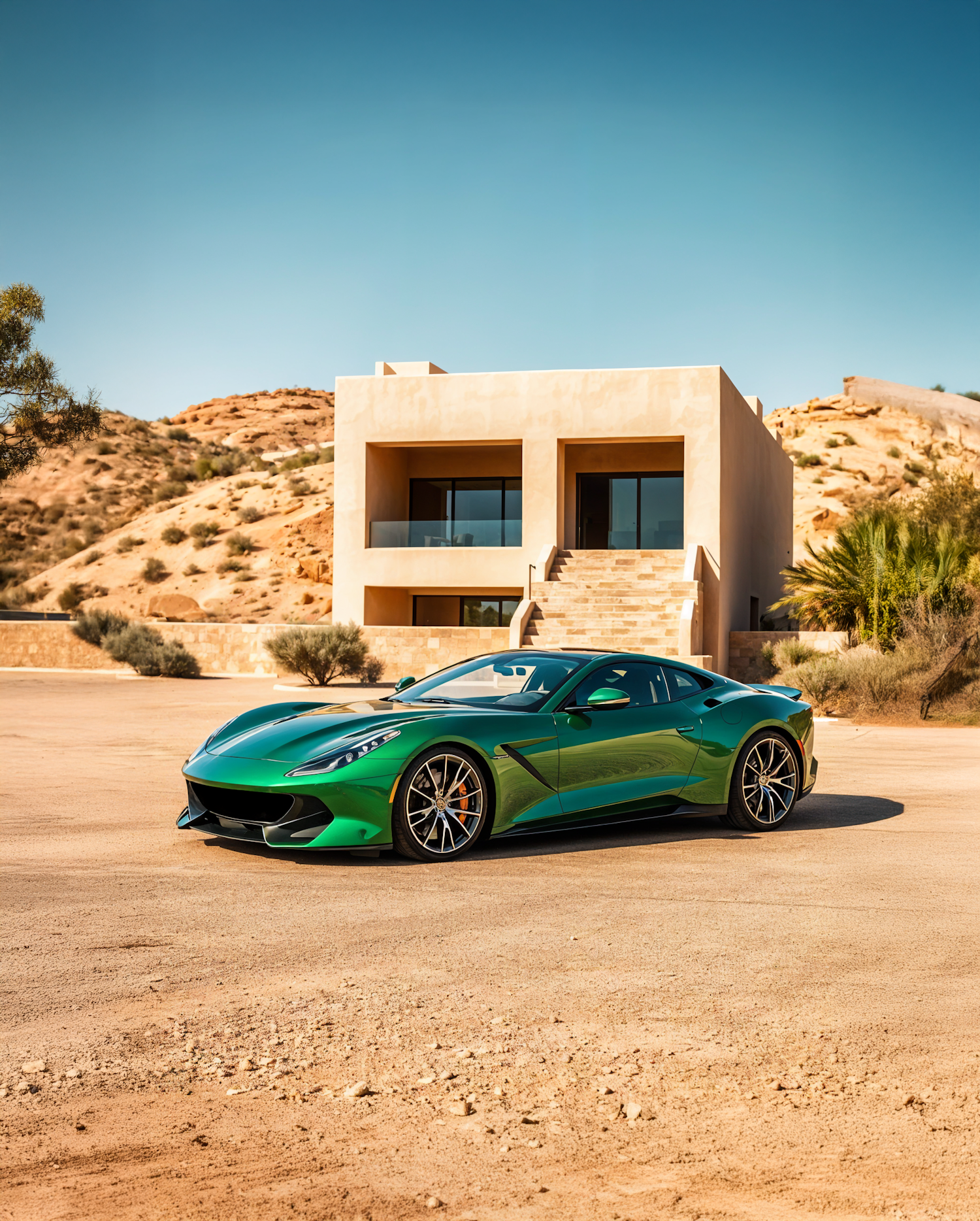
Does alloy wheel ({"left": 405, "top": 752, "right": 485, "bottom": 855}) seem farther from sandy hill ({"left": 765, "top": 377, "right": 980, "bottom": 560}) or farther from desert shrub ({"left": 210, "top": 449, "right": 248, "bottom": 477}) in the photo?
desert shrub ({"left": 210, "top": 449, "right": 248, "bottom": 477})

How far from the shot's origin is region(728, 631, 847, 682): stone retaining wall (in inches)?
1015

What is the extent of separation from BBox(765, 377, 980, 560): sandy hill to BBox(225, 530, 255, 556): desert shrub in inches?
1051

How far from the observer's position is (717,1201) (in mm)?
2832

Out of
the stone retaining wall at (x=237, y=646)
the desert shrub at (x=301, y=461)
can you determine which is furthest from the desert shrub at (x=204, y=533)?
the stone retaining wall at (x=237, y=646)

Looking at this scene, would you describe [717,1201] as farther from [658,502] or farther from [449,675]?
[658,502]

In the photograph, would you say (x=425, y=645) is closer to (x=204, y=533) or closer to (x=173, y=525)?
(x=204, y=533)

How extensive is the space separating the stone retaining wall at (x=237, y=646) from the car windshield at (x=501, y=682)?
16.6m

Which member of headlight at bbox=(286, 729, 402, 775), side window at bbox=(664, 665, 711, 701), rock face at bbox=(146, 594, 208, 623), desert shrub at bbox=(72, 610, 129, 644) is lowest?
headlight at bbox=(286, 729, 402, 775)

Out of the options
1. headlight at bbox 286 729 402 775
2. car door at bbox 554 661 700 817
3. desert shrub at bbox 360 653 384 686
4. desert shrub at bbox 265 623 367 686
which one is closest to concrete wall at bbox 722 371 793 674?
desert shrub at bbox 360 653 384 686

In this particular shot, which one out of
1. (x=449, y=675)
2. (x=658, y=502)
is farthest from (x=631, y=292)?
(x=449, y=675)

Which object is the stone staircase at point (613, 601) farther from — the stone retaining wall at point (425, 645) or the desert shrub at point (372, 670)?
the desert shrub at point (372, 670)

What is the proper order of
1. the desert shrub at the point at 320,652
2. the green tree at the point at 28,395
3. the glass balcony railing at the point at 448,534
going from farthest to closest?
1. the green tree at the point at 28,395
2. the glass balcony railing at the point at 448,534
3. the desert shrub at the point at 320,652

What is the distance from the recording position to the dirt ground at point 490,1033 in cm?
292

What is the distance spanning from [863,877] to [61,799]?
6166mm
